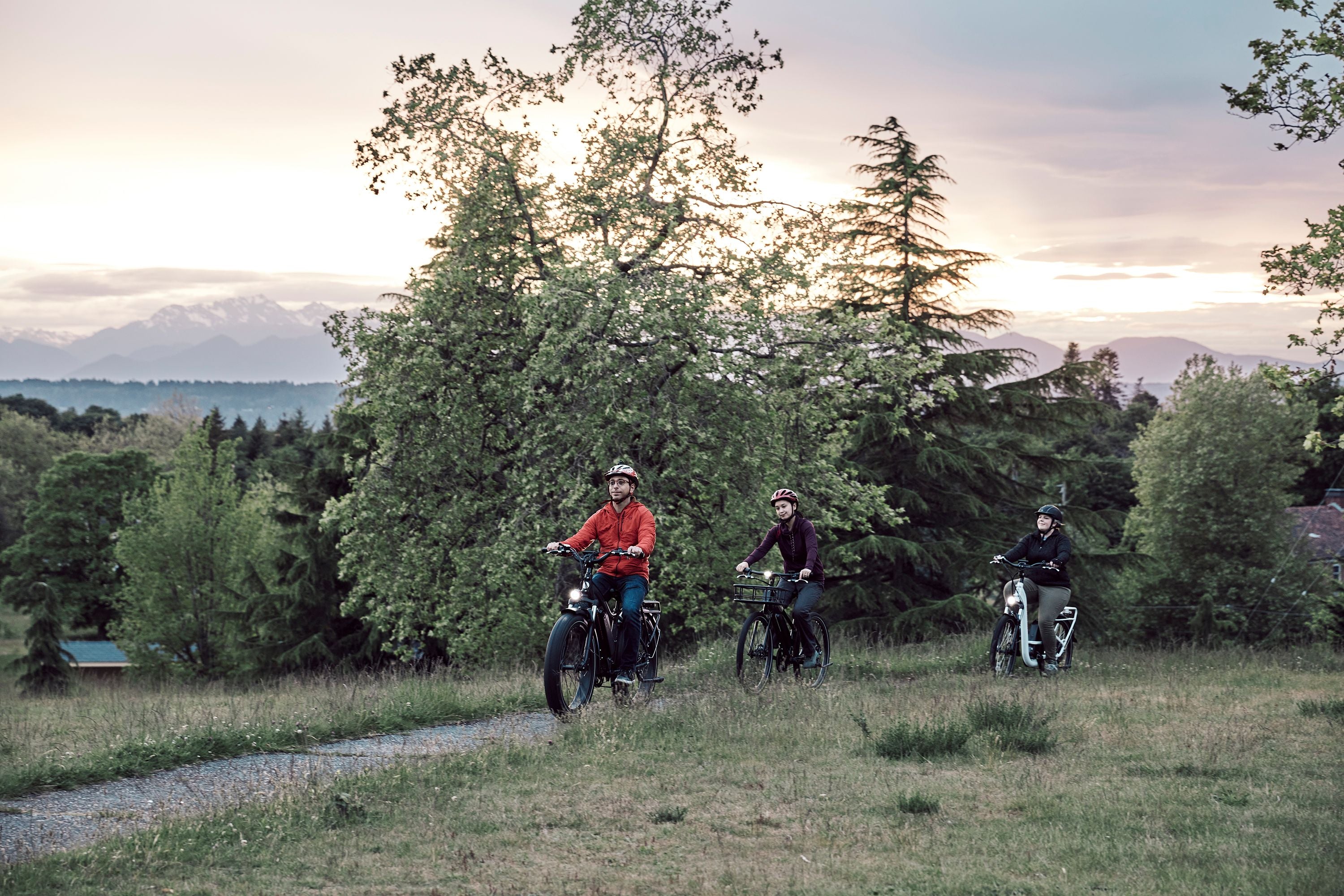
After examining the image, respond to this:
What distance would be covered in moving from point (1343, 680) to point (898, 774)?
8968 mm

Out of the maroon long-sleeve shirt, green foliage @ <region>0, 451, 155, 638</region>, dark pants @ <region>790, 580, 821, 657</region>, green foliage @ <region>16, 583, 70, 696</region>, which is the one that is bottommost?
green foliage @ <region>16, 583, 70, 696</region>

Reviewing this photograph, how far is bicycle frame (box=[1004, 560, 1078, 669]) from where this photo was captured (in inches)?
513

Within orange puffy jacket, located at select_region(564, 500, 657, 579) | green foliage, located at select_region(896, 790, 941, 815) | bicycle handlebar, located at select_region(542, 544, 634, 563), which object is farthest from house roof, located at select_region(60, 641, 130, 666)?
green foliage, located at select_region(896, 790, 941, 815)

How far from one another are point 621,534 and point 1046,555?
19.6ft

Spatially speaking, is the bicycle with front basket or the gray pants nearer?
the bicycle with front basket

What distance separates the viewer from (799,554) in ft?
38.6

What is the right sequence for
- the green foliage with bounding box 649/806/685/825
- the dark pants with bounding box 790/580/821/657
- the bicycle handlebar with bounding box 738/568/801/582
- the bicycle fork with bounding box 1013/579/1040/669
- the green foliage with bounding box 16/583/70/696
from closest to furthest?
1. the green foliage with bounding box 649/806/685/825
2. the bicycle handlebar with bounding box 738/568/801/582
3. the dark pants with bounding box 790/580/821/657
4. the bicycle fork with bounding box 1013/579/1040/669
5. the green foliage with bounding box 16/583/70/696

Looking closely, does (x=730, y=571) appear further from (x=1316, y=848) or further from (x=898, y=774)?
(x=1316, y=848)

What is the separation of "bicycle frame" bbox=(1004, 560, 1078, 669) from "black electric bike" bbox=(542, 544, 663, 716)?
495 cm

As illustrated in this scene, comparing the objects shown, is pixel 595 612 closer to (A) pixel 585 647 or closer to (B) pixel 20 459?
(A) pixel 585 647

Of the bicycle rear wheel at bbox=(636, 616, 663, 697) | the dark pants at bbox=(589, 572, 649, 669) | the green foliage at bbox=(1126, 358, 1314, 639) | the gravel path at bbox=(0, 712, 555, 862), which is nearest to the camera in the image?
the gravel path at bbox=(0, 712, 555, 862)

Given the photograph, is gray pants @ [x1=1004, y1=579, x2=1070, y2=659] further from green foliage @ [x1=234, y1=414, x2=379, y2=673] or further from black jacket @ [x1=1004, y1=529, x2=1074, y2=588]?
green foliage @ [x1=234, y1=414, x2=379, y2=673]

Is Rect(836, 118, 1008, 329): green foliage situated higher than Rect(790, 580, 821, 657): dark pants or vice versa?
Rect(836, 118, 1008, 329): green foliage

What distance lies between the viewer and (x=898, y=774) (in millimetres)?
7543
